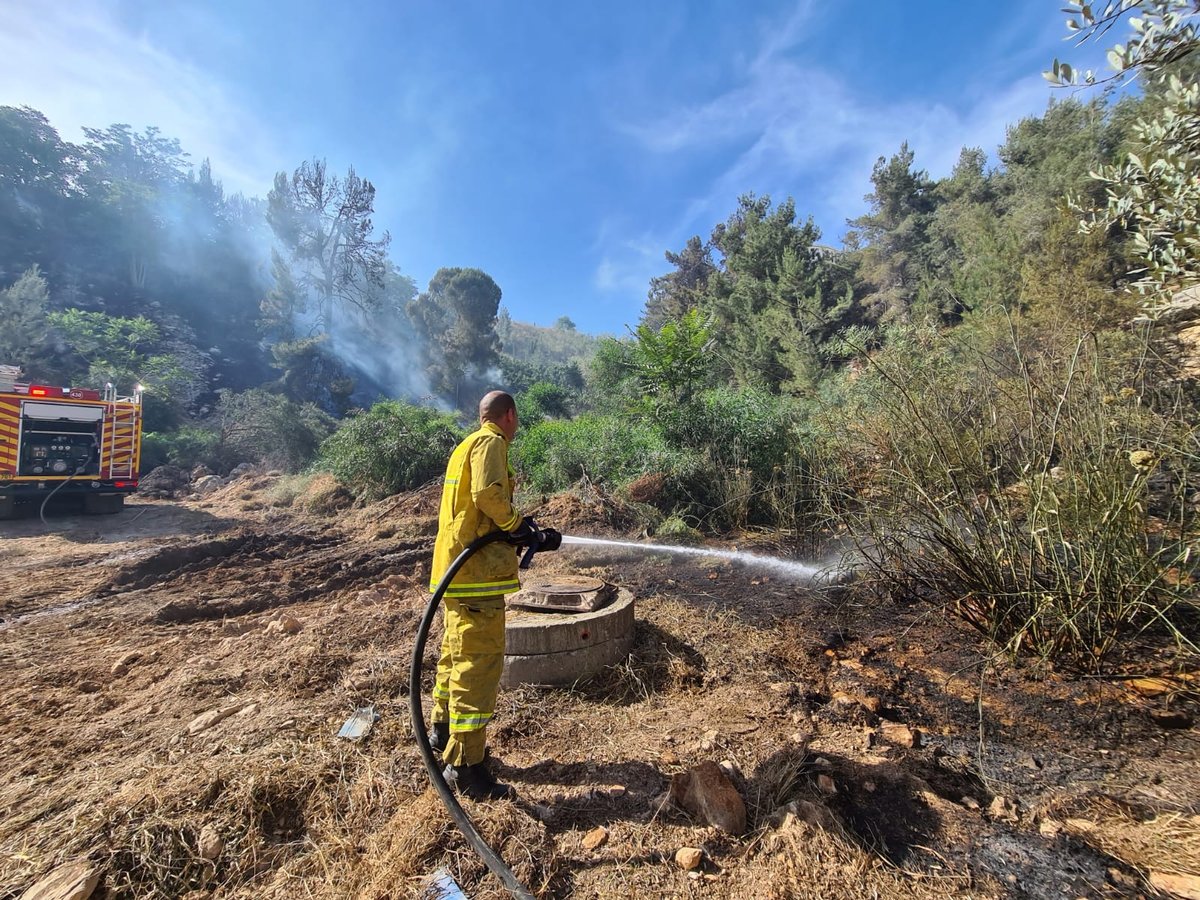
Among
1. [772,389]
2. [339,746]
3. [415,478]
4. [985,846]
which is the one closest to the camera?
[985,846]

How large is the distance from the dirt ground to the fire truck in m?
7.41

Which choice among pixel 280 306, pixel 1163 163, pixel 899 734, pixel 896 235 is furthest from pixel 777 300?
pixel 280 306

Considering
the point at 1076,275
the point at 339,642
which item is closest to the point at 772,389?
the point at 1076,275

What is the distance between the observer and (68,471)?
9.41 metres

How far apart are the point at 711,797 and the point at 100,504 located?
13.4 metres

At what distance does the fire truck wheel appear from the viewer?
10008 millimetres

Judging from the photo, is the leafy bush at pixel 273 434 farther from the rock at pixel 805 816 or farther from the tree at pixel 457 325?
the tree at pixel 457 325

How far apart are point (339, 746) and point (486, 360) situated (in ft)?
120

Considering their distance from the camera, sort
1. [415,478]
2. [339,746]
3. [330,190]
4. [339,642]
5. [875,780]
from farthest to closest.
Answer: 1. [330,190]
2. [415,478]
3. [339,642]
4. [339,746]
5. [875,780]

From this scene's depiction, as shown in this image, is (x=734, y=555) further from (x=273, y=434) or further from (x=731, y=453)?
(x=273, y=434)

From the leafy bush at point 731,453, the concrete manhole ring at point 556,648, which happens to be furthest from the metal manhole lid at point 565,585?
the leafy bush at point 731,453

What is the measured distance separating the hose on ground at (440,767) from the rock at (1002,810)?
1726 mm

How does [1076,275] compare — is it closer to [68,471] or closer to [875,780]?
[875,780]

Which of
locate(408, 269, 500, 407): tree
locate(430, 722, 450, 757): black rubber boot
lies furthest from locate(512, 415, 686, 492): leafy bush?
locate(408, 269, 500, 407): tree
